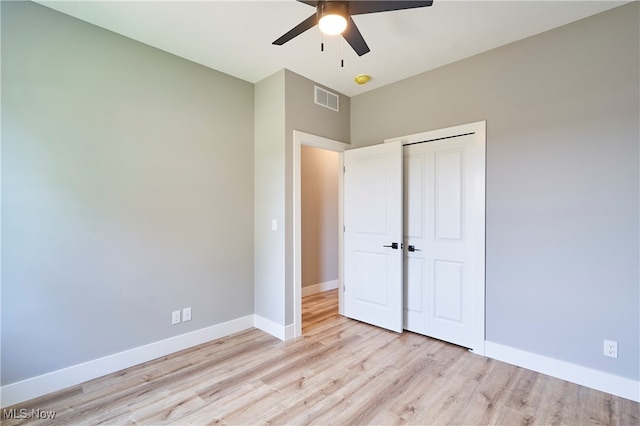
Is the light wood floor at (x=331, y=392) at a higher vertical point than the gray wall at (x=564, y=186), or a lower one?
lower

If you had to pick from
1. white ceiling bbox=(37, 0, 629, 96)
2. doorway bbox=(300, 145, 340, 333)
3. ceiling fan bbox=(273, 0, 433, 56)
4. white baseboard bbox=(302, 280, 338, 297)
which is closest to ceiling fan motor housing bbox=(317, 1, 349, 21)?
ceiling fan bbox=(273, 0, 433, 56)

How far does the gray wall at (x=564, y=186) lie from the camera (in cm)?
213

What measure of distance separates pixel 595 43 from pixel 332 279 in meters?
4.39

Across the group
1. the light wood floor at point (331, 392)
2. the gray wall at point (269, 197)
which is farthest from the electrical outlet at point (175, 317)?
the gray wall at point (269, 197)

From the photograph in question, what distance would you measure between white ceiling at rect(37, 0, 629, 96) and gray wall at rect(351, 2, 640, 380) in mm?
266

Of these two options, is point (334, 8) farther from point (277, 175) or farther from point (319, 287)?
point (319, 287)

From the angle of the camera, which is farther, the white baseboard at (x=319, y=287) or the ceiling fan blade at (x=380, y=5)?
the white baseboard at (x=319, y=287)

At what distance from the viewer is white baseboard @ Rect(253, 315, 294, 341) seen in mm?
3113

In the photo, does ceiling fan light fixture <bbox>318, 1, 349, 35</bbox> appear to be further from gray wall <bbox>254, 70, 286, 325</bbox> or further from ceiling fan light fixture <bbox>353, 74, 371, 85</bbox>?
ceiling fan light fixture <bbox>353, 74, 371, 85</bbox>

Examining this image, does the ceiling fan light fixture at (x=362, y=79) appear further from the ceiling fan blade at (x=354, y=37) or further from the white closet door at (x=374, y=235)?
the ceiling fan blade at (x=354, y=37)

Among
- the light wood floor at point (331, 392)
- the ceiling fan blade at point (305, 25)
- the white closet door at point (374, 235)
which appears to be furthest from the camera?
the white closet door at point (374, 235)

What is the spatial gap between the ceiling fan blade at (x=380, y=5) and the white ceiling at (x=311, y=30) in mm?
643

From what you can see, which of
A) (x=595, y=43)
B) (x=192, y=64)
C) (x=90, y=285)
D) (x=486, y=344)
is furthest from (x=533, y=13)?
(x=90, y=285)

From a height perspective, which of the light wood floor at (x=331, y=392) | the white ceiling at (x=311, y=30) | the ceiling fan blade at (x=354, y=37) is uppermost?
the white ceiling at (x=311, y=30)
